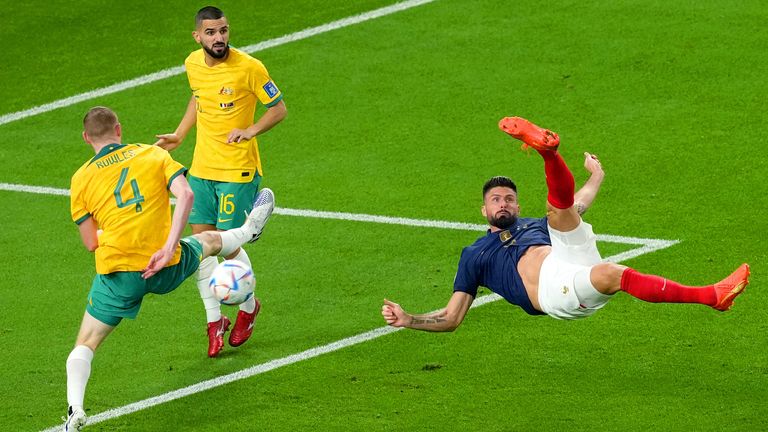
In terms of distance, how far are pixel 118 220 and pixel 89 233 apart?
212 millimetres

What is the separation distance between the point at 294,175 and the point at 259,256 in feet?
6.22

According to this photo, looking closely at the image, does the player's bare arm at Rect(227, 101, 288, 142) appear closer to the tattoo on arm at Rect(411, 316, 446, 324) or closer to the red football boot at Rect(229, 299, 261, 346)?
the red football boot at Rect(229, 299, 261, 346)

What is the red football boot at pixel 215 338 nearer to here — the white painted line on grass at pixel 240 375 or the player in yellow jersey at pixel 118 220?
the white painted line on grass at pixel 240 375

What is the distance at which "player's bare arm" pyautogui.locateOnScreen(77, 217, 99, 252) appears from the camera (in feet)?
33.6

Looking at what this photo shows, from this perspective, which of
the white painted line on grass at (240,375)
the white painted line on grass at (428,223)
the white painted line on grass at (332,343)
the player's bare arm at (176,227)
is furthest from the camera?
the white painted line on grass at (428,223)

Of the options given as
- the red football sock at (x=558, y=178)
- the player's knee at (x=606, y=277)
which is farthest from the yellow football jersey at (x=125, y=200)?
the player's knee at (x=606, y=277)

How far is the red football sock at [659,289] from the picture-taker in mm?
9727

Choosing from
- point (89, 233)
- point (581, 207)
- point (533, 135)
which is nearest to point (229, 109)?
point (89, 233)

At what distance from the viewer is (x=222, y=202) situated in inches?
472

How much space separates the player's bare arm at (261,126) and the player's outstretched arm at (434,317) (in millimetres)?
2232

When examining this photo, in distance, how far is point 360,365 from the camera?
449 inches

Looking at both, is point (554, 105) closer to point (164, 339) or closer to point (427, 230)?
point (427, 230)

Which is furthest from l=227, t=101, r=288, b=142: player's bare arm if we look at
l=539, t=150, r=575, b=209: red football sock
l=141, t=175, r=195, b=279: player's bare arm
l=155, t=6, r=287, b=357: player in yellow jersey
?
l=539, t=150, r=575, b=209: red football sock

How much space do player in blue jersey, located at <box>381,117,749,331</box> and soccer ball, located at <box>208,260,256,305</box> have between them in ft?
3.61
